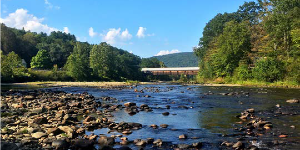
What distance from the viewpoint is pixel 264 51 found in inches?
2224

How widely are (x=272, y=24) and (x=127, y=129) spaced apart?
165 feet

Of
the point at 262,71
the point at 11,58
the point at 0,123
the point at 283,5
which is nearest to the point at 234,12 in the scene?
the point at 283,5

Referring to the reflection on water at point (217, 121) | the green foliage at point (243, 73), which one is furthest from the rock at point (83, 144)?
the green foliage at point (243, 73)

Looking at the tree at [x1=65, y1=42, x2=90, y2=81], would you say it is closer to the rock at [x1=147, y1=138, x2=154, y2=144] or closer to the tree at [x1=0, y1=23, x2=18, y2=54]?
the tree at [x1=0, y1=23, x2=18, y2=54]

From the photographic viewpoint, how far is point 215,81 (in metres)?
68.9

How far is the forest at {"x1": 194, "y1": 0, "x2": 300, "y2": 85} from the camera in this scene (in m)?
49.5

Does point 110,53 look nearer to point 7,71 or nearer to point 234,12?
point 7,71

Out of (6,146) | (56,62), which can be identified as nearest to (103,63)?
(56,62)

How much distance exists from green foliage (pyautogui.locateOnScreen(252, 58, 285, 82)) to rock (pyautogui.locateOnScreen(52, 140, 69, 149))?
49470 millimetres

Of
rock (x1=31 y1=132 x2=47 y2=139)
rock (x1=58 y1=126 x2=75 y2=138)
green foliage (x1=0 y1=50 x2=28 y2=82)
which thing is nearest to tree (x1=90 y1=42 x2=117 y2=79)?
green foliage (x1=0 y1=50 x2=28 y2=82)

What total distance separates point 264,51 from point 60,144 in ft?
183

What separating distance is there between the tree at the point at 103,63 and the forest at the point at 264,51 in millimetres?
35794

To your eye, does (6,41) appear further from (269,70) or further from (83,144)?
(83,144)

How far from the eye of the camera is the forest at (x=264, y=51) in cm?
4950
